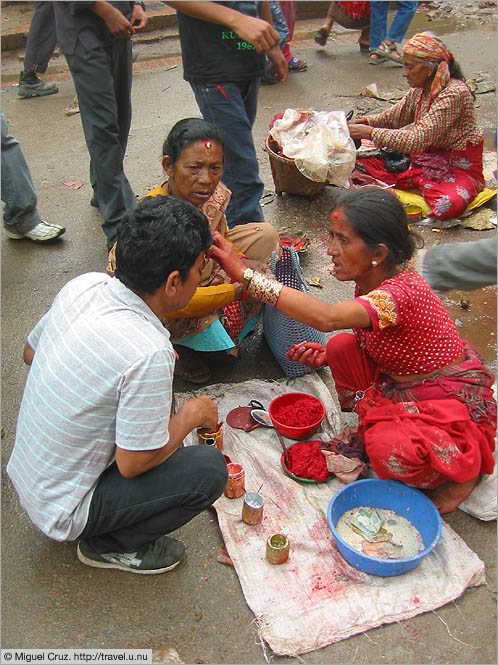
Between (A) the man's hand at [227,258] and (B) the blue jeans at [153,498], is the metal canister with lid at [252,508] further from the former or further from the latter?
(A) the man's hand at [227,258]

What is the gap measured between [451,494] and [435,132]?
2900 mm

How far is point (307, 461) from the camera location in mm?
2752

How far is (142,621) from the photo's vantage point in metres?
2.19

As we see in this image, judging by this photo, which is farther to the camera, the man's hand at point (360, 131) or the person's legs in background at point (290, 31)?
the person's legs in background at point (290, 31)

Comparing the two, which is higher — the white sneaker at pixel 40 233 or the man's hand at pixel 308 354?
the man's hand at pixel 308 354

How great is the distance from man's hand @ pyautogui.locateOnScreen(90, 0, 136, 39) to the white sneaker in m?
1.48

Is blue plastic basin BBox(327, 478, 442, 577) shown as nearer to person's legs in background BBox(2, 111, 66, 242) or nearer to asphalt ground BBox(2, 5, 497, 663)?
asphalt ground BBox(2, 5, 497, 663)

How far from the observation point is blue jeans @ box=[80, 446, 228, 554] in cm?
214

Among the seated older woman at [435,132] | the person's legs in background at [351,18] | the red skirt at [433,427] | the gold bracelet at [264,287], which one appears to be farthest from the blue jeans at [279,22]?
the red skirt at [433,427]

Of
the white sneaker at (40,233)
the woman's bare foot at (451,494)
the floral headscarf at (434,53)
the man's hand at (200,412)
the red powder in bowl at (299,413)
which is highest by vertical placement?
the floral headscarf at (434,53)

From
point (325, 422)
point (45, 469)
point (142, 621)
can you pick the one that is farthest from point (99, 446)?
point (325, 422)

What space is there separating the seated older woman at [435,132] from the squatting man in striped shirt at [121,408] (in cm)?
298

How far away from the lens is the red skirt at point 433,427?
238 centimetres

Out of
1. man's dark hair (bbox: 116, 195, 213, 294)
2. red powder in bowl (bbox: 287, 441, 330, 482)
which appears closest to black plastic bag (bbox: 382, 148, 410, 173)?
red powder in bowl (bbox: 287, 441, 330, 482)
